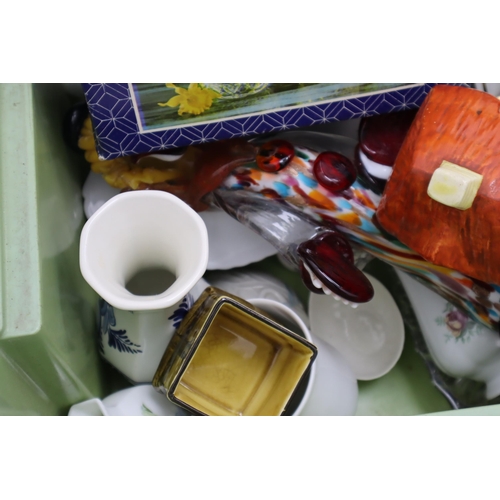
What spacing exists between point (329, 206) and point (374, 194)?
0.04 m

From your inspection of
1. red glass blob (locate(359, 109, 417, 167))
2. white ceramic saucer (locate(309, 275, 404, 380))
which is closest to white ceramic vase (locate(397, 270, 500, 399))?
white ceramic saucer (locate(309, 275, 404, 380))

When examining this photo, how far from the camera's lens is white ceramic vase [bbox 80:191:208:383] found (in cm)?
40

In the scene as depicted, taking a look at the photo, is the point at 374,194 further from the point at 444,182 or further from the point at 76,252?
the point at 76,252

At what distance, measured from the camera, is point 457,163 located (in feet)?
1.27

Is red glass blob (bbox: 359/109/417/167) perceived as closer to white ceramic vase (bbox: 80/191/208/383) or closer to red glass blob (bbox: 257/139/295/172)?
red glass blob (bbox: 257/139/295/172)

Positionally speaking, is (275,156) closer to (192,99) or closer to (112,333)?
(192,99)

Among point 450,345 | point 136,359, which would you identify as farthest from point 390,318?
point 136,359

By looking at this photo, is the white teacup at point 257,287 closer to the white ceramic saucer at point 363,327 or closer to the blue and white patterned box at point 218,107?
the white ceramic saucer at point 363,327

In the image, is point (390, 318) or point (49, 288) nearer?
point (49, 288)

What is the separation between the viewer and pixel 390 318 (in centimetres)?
63

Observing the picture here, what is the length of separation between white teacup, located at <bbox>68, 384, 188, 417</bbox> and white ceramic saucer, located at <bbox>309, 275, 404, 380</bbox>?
199 mm

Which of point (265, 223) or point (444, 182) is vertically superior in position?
point (444, 182)

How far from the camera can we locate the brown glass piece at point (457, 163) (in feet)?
1.26

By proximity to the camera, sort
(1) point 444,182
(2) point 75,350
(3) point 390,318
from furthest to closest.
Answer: (3) point 390,318 → (2) point 75,350 → (1) point 444,182
